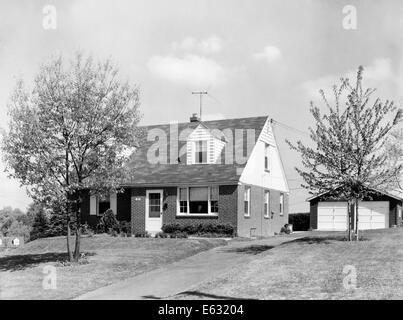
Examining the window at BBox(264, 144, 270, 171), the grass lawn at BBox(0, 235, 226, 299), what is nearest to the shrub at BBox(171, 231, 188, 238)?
the grass lawn at BBox(0, 235, 226, 299)

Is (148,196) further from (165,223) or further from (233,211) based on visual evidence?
(233,211)

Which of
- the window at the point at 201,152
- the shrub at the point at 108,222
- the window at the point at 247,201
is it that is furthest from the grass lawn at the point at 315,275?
the shrub at the point at 108,222

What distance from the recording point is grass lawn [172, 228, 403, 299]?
500 inches

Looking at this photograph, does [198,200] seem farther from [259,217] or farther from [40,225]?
[40,225]

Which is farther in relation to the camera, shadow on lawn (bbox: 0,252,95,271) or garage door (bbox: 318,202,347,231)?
garage door (bbox: 318,202,347,231)

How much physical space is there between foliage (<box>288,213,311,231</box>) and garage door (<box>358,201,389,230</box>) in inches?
288

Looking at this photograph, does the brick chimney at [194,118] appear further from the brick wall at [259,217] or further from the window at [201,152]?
the brick wall at [259,217]

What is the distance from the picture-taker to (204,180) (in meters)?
29.0

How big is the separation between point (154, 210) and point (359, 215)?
54.8 feet

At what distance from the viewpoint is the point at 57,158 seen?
59.9ft

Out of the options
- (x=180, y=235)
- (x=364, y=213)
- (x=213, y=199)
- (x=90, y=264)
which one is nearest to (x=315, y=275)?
(x=90, y=264)

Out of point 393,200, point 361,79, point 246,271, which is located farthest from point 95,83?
point 393,200

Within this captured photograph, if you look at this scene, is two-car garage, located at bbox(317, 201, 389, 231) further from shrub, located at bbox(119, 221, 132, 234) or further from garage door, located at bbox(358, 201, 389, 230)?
shrub, located at bbox(119, 221, 132, 234)

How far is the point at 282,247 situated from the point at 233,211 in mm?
8596
